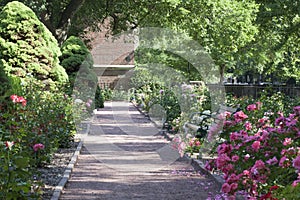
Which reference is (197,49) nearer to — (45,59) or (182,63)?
(182,63)

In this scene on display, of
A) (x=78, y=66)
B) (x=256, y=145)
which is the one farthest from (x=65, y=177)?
(x=78, y=66)

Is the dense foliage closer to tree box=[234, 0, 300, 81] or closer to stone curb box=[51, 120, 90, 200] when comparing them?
tree box=[234, 0, 300, 81]

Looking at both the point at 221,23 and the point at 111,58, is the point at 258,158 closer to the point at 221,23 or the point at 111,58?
the point at 221,23

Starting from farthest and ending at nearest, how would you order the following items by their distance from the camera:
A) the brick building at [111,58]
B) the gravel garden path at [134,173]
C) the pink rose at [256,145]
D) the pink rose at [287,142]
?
the brick building at [111,58], the gravel garden path at [134,173], the pink rose at [256,145], the pink rose at [287,142]

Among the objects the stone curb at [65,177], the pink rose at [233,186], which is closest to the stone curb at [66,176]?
the stone curb at [65,177]

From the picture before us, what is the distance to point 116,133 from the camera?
1791 centimetres

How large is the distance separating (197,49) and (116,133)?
2044 centimetres

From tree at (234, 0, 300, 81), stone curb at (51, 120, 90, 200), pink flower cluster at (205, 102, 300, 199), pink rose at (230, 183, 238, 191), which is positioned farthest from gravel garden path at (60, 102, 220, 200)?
tree at (234, 0, 300, 81)

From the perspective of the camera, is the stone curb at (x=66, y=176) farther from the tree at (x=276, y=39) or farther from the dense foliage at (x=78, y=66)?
the tree at (x=276, y=39)

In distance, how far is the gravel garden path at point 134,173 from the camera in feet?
26.6

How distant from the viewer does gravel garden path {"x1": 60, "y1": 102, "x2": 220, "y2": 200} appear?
8.12 meters

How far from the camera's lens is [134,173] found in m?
10.0

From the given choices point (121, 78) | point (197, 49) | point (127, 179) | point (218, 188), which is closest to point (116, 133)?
point (127, 179)

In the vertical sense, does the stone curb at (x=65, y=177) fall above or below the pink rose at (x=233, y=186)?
below
